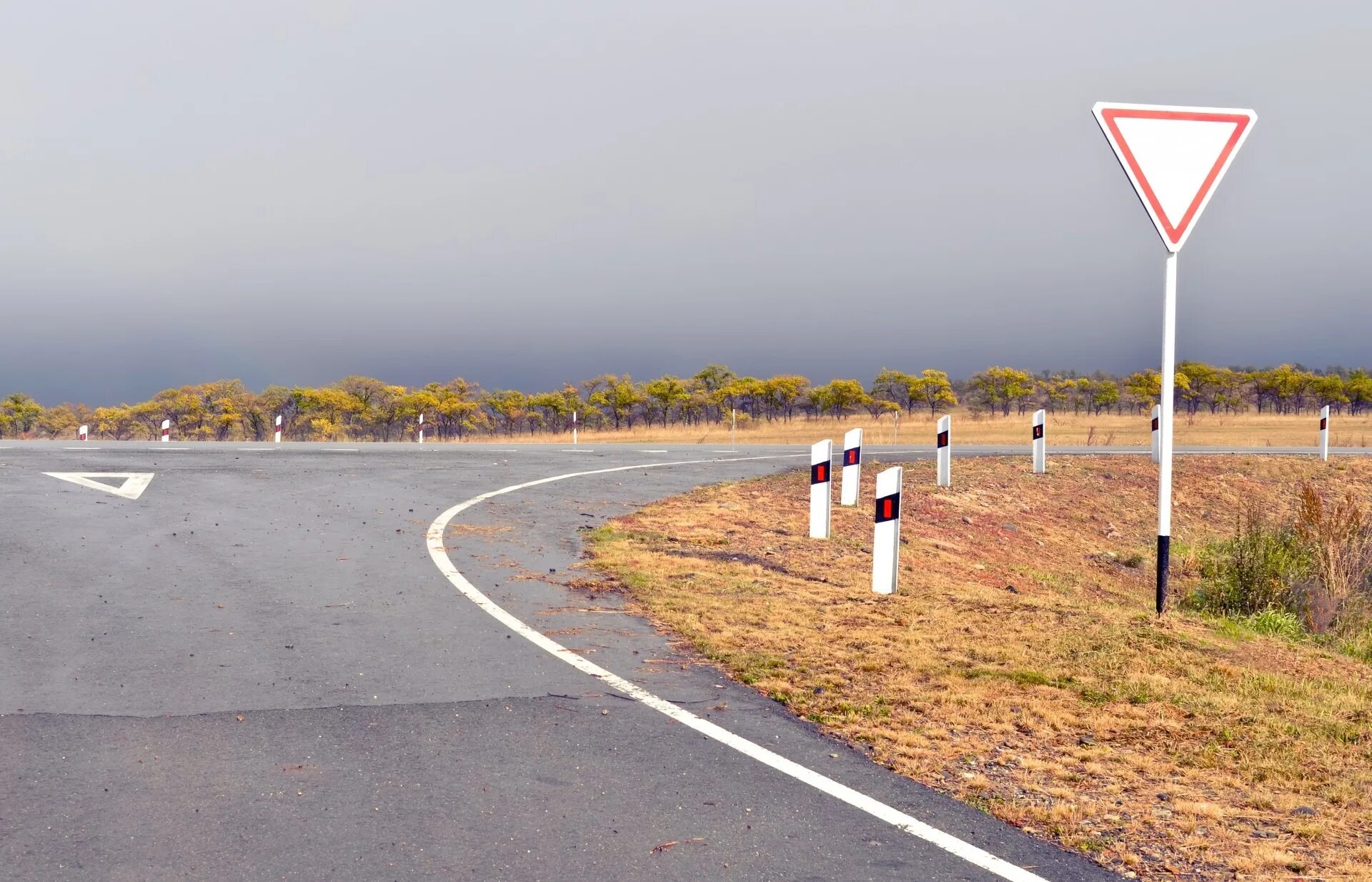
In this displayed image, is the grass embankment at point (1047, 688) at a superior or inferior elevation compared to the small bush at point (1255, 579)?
superior

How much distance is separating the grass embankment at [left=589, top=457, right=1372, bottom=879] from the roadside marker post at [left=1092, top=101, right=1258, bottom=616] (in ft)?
4.90

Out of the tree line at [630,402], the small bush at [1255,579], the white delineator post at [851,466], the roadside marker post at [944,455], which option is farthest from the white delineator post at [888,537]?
the tree line at [630,402]

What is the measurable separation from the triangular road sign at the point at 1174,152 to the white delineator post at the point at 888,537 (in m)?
3.03

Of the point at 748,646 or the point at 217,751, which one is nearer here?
the point at 217,751

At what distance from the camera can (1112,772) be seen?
4.89 metres

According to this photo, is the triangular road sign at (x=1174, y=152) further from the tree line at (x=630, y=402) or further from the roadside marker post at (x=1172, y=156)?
the tree line at (x=630, y=402)

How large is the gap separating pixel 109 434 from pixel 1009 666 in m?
68.1

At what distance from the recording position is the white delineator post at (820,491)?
11953 millimetres

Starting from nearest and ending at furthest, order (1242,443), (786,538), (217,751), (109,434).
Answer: (217,751) < (786,538) < (1242,443) < (109,434)

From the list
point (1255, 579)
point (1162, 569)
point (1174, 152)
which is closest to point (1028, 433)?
point (1255, 579)

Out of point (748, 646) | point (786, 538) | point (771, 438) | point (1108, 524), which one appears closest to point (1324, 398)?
point (771, 438)

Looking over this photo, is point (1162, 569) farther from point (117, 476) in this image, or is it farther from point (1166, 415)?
point (117, 476)

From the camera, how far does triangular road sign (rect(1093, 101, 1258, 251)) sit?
776 centimetres

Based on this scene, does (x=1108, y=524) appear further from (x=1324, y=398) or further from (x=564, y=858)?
(x=1324, y=398)
